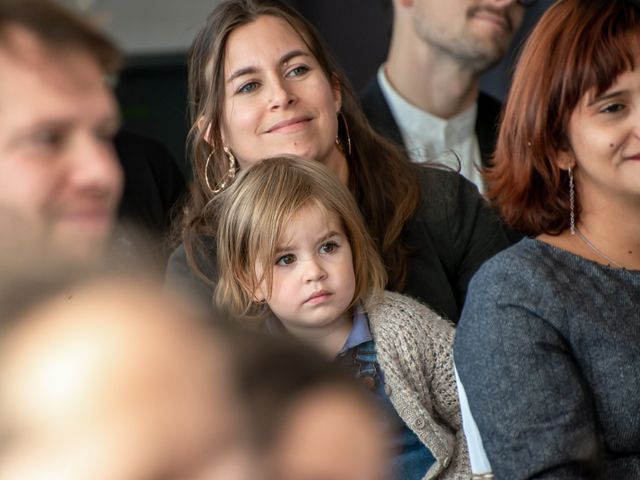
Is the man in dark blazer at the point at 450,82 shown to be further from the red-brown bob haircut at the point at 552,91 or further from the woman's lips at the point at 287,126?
the red-brown bob haircut at the point at 552,91

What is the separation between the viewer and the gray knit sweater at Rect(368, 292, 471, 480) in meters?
1.52

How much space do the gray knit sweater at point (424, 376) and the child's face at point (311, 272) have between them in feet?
0.28

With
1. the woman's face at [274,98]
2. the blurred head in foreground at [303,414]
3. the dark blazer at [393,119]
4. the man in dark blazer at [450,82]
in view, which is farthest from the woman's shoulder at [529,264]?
the blurred head in foreground at [303,414]

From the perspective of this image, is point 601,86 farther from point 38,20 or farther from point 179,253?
point 38,20

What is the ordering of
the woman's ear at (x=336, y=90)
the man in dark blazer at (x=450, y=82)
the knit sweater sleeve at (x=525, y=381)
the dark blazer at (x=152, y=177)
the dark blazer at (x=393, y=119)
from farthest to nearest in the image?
the man in dark blazer at (x=450, y=82) < the dark blazer at (x=393, y=119) < the dark blazer at (x=152, y=177) < the woman's ear at (x=336, y=90) < the knit sweater sleeve at (x=525, y=381)

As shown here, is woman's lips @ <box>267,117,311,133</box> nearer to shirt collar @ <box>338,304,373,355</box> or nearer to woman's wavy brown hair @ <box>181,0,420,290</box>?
woman's wavy brown hair @ <box>181,0,420,290</box>

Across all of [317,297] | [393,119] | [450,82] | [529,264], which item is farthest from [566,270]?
[450,82]

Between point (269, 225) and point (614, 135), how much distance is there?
0.52m

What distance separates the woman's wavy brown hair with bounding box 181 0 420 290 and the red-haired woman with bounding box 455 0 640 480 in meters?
0.23

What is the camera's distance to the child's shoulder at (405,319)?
5.17ft

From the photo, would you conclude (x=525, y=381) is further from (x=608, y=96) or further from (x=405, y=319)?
(x=608, y=96)

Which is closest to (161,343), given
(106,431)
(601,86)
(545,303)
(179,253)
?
(106,431)

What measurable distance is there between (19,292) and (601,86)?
4.59ft

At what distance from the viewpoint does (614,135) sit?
149 centimetres
